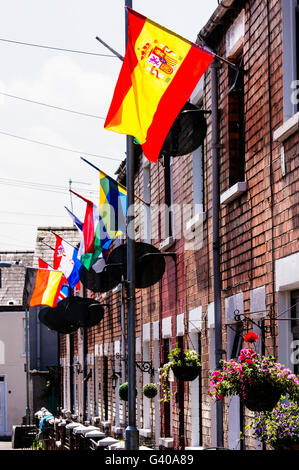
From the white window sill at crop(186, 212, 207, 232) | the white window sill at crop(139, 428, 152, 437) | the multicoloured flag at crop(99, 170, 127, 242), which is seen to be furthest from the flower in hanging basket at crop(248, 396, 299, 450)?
the white window sill at crop(139, 428, 152, 437)

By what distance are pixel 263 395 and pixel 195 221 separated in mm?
5906

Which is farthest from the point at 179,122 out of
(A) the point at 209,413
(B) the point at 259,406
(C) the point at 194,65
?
(B) the point at 259,406

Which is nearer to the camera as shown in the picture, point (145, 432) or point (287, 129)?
point (287, 129)

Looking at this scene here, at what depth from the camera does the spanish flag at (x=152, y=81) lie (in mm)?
10242

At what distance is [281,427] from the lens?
330 inches

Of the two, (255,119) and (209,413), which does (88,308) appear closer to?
(209,413)

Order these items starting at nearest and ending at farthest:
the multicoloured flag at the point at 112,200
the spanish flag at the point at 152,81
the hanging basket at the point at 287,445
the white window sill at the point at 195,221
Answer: the hanging basket at the point at 287,445 → the spanish flag at the point at 152,81 → the white window sill at the point at 195,221 → the multicoloured flag at the point at 112,200

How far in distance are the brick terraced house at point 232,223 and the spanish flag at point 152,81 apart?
3.11 ft

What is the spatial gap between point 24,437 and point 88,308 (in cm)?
1565

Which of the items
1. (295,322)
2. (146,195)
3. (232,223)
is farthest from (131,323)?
(146,195)

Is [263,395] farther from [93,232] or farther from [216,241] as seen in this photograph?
[93,232]

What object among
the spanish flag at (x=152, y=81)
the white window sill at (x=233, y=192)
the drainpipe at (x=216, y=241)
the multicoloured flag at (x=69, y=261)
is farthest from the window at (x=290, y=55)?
the multicoloured flag at (x=69, y=261)

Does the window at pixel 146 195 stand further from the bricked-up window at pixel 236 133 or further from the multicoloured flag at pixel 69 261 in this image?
the bricked-up window at pixel 236 133

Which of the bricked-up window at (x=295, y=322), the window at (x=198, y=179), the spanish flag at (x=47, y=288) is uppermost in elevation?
the window at (x=198, y=179)
